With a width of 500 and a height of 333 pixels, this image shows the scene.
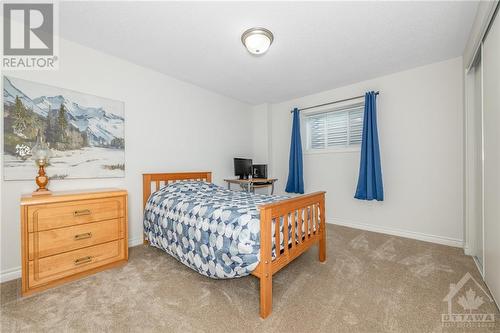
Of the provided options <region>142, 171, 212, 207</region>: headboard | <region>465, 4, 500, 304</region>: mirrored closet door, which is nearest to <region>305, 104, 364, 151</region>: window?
<region>465, 4, 500, 304</region>: mirrored closet door

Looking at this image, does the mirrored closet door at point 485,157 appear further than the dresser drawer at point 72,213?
No

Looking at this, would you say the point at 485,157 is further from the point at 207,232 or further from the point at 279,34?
the point at 207,232

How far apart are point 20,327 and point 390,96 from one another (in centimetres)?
447

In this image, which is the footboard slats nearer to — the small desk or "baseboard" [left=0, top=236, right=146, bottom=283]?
the small desk

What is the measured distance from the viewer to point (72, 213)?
1928mm

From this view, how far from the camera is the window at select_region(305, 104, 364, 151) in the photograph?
3.54 meters

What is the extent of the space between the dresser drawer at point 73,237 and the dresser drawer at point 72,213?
46 mm

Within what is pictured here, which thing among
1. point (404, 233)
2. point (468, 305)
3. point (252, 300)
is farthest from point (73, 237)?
point (404, 233)

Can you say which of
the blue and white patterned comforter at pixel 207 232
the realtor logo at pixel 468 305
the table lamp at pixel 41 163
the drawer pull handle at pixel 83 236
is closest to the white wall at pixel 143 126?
the table lamp at pixel 41 163

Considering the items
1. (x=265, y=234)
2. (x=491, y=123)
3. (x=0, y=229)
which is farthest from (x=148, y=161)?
(x=491, y=123)

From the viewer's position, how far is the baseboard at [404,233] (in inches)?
106

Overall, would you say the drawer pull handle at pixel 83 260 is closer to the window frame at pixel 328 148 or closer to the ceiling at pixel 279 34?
the ceiling at pixel 279 34

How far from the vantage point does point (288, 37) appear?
2.23 m

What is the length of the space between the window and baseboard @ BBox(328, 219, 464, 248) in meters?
1.30
